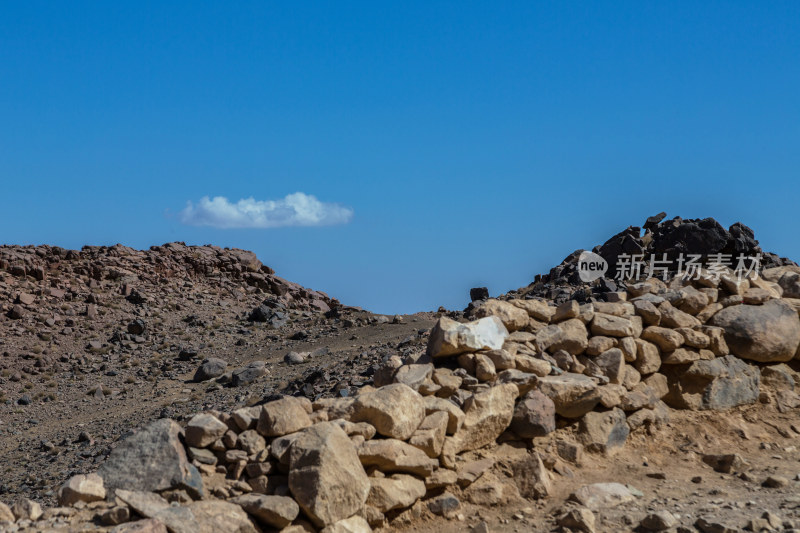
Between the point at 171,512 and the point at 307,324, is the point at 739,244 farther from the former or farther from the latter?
the point at 171,512

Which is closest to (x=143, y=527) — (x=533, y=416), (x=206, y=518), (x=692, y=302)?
(x=206, y=518)

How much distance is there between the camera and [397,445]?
6938 mm

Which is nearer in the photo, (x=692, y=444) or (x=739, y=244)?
(x=692, y=444)

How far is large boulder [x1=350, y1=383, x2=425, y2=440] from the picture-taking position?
23.0ft

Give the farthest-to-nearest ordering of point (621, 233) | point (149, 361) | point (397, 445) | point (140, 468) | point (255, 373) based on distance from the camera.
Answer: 1. point (149, 361)
2. point (621, 233)
3. point (255, 373)
4. point (397, 445)
5. point (140, 468)

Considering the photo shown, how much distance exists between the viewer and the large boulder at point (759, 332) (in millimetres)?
9828

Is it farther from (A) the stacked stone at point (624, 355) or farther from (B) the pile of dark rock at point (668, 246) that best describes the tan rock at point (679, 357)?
(B) the pile of dark rock at point (668, 246)

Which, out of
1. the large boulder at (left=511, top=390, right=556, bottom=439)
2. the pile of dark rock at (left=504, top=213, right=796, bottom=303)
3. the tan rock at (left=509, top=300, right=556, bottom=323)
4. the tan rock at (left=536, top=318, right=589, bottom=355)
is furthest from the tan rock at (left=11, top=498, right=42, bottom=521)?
the pile of dark rock at (left=504, top=213, right=796, bottom=303)

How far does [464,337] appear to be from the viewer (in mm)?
8312

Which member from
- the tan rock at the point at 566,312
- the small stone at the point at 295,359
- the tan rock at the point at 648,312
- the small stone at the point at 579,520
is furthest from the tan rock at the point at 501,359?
the small stone at the point at 295,359

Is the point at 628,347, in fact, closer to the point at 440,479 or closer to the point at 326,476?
the point at 440,479

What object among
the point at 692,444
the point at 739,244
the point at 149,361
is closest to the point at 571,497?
the point at 692,444

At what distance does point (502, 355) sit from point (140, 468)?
149 inches

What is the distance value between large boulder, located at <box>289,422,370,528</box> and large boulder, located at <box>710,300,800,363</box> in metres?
5.67
